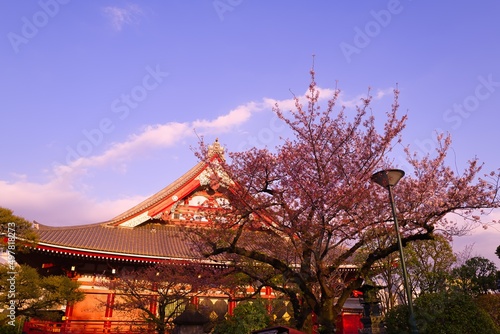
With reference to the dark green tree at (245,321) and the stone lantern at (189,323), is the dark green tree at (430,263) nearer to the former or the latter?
the dark green tree at (245,321)

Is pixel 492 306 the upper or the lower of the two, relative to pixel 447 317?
upper

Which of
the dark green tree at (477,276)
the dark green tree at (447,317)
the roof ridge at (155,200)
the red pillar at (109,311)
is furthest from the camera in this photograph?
the dark green tree at (477,276)

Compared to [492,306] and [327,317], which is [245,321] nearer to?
[327,317]

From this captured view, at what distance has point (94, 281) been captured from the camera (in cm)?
1880

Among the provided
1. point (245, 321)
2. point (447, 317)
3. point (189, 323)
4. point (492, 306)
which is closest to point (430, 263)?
point (492, 306)

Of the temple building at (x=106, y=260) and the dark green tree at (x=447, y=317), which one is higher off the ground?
the temple building at (x=106, y=260)

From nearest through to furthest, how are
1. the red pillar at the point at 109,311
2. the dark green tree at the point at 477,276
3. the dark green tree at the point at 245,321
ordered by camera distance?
the dark green tree at the point at 245,321 < the red pillar at the point at 109,311 < the dark green tree at the point at 477,276

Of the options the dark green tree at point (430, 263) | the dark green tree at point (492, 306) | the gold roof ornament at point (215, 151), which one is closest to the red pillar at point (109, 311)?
the gold roof ornament at point (215, 151)

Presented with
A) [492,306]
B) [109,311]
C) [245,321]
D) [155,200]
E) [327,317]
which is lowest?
[245,321]

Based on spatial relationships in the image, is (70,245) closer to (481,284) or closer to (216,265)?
(216,265)

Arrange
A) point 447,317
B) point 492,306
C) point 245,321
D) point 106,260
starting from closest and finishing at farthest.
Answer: point 447,317 < point 245,321 < point 492,306 < point 106,260

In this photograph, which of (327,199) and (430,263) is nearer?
(327,199)

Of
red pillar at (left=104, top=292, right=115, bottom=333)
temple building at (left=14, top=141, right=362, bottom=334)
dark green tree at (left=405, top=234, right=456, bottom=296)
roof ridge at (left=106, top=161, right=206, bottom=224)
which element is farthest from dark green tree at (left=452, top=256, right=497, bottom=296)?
red pillar at (left=104, top=292, right=115, bottom=333)

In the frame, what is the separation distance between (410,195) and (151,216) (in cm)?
1657
